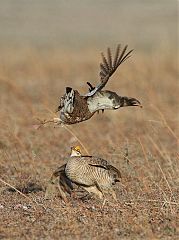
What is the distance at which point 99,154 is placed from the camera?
9359 millimetres

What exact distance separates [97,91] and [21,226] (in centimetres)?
146

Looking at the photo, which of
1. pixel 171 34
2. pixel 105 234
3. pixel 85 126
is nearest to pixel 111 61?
pixel 105 234

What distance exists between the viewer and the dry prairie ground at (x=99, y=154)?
5.91m

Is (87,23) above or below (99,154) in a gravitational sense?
above

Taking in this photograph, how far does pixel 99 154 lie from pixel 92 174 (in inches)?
105

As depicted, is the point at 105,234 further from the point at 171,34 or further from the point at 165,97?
the point at 171,34

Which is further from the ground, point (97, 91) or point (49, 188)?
point (97, 91)

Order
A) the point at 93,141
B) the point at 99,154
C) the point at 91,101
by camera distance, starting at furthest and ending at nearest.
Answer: the point at 93,141, the point at 99,154, the point at 91,101

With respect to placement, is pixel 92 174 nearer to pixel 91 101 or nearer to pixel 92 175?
pixel 92 175

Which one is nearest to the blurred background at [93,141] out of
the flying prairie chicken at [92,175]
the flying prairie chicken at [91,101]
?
the flying prairie chicken at [92,175]

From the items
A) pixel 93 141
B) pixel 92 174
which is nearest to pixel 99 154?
pixel 93 141

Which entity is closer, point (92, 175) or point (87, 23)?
point (92, 175)

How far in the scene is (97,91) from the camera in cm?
677

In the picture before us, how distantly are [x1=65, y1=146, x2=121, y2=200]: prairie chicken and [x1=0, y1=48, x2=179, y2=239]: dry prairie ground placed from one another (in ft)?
0.48
